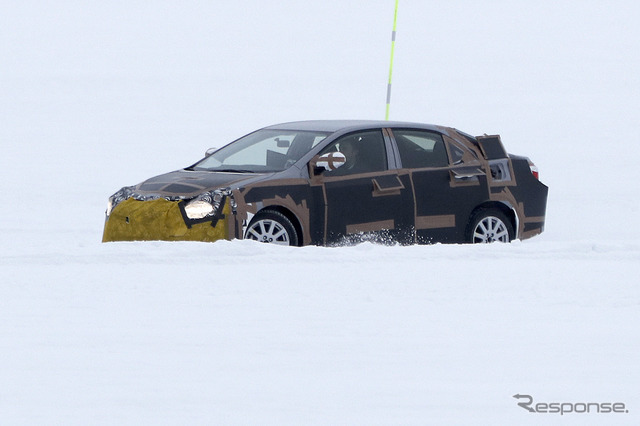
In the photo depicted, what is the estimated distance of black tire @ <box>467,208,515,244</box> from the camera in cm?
1135

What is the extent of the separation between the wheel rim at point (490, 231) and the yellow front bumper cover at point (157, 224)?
8.46 feet

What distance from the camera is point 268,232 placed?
10.2m

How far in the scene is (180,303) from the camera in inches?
325

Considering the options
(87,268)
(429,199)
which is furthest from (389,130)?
(87,268)

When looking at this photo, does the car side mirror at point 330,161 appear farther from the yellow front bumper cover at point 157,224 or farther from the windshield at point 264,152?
the yellow front bumper cover at point 157,224

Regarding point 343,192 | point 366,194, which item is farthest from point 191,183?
point 366,194

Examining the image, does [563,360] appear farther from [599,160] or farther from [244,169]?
[599,160]

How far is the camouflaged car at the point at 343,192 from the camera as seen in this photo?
33.4ft

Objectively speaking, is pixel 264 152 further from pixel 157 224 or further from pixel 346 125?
pixel 157 224

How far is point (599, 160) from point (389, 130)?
12515mm

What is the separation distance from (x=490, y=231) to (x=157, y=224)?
3.15 metres

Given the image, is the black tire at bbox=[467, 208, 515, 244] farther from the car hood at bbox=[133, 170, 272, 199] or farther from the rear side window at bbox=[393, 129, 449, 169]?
the car hood at bbox=[133, 170, 272, 199]

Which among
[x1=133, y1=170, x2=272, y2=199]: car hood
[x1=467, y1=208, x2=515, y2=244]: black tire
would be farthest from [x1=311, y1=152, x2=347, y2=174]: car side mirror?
[x1=467, y1=208, x2=515, y2=244]: black tire

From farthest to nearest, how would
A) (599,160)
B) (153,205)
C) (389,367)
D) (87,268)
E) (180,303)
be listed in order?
1. (599,160)
2. (153,205)
3. (87,268)
4. (180,303)
5. (389,367)
